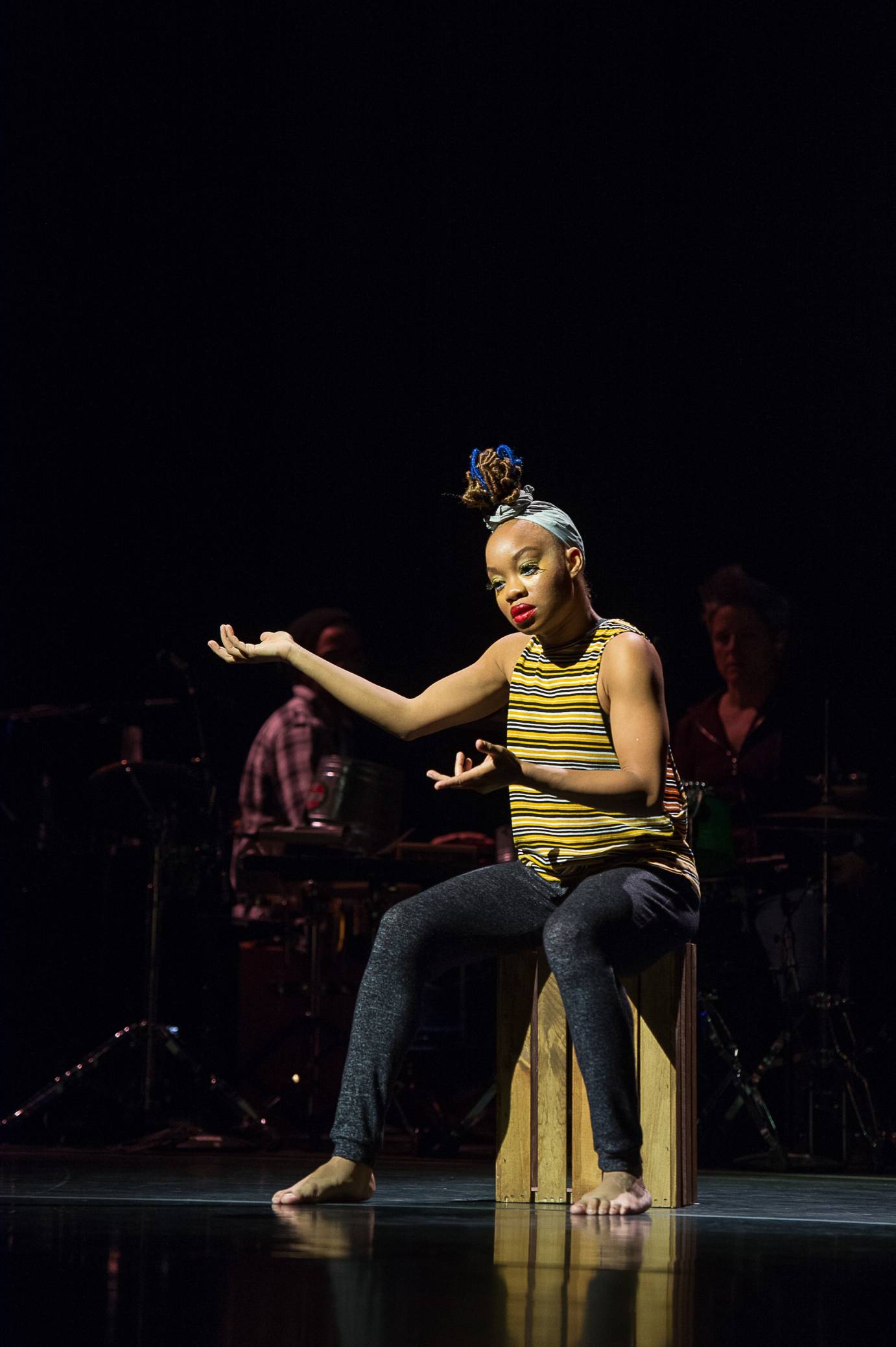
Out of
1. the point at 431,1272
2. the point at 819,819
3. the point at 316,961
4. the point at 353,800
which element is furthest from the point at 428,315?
the point at 431,1272

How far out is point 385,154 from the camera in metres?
6.82

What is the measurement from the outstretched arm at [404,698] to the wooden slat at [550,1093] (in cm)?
50

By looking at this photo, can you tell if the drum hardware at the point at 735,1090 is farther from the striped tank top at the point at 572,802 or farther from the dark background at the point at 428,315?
the striped tank top at the point at 572,802

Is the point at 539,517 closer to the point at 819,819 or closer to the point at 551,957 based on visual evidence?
the point at 551,957

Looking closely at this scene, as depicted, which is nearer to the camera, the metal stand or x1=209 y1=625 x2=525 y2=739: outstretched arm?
x1=209 y1=625 x2=525 y2=739: outstretched arm

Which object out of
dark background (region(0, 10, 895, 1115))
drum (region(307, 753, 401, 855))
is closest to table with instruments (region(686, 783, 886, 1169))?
dark background (region(0, 10, 895, 1115))

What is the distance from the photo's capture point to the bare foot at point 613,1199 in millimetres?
2768

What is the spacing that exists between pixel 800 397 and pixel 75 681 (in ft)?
10.3

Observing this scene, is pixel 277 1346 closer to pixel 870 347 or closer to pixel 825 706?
pixel 825 706

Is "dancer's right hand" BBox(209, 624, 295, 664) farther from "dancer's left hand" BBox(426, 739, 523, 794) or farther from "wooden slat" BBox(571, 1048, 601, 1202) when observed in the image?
"wooden slat" BBox(571, 1048, 601, 1202)

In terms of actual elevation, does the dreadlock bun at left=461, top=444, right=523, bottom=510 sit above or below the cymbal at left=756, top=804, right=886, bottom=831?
above

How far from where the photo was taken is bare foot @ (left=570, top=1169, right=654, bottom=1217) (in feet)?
9.08

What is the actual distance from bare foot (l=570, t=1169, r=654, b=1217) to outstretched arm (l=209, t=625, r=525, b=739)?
0.89 m

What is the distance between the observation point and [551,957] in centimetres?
287
